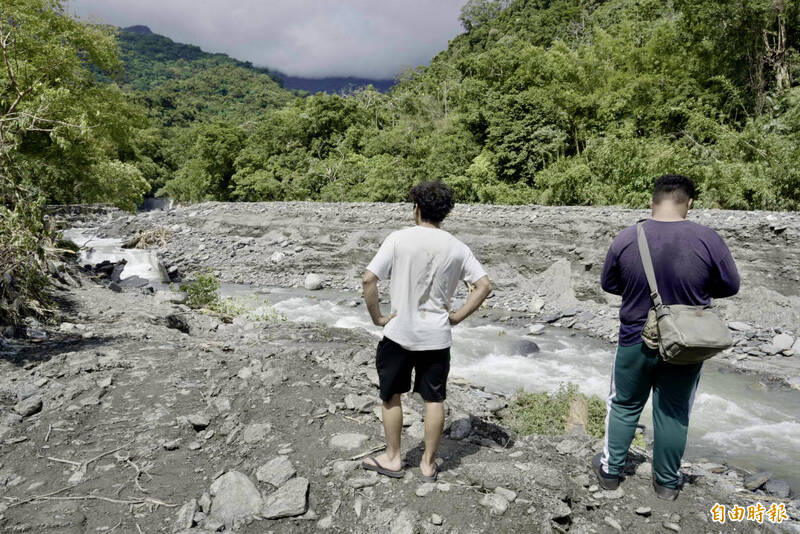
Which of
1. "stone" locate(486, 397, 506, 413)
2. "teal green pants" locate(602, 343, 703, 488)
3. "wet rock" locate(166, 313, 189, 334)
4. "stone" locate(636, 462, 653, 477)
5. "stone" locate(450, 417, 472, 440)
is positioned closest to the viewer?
"teal green pants" locate(602, 343, 703, 488)

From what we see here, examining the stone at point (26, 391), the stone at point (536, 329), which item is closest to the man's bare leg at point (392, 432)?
the stone at point (26, 391)

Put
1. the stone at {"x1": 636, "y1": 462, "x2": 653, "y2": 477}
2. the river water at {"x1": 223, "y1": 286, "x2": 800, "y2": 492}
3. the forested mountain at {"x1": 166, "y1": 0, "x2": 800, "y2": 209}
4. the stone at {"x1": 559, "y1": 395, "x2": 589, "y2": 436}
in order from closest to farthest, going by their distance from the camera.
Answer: the stone at {"x1": 636, "y1": 462, "x2": 653, "y2": 477} < the stone at {"x1": 559, "y1": 395, "x2": 589, "y2": 436} < the river water at {"x1": 223, "y1": 286, "x2": 800, "y2": 492} < the forested mountain at {"x1": 166, "y1": 0, "x2": 800, "y2": 209}

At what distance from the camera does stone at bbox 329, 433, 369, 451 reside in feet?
10.2

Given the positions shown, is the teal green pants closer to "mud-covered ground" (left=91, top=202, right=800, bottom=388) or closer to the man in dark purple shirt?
the man in dark purple shirt

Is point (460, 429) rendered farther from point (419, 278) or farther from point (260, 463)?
point (419, 278)

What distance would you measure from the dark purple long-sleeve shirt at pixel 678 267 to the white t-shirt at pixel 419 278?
36.0 inches

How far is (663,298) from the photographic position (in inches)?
95.0

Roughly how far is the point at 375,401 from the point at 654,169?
13449mm

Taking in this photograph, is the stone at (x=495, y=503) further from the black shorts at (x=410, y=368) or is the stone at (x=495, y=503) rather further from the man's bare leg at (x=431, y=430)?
the black shorts at (x=410, y=368)

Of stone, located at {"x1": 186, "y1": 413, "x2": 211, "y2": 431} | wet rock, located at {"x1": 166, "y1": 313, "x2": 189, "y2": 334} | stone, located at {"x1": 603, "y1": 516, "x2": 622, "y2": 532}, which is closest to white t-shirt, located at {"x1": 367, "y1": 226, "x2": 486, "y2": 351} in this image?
stone, located at {"x1": 603, "y1": 516, "x2": 622, "y2": 532}

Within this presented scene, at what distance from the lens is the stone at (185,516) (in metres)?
2.45

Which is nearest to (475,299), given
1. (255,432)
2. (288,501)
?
(288,501)

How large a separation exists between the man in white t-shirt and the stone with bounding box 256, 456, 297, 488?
816 millimetres

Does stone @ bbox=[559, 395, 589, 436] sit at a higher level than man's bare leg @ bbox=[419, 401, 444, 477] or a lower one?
lower
